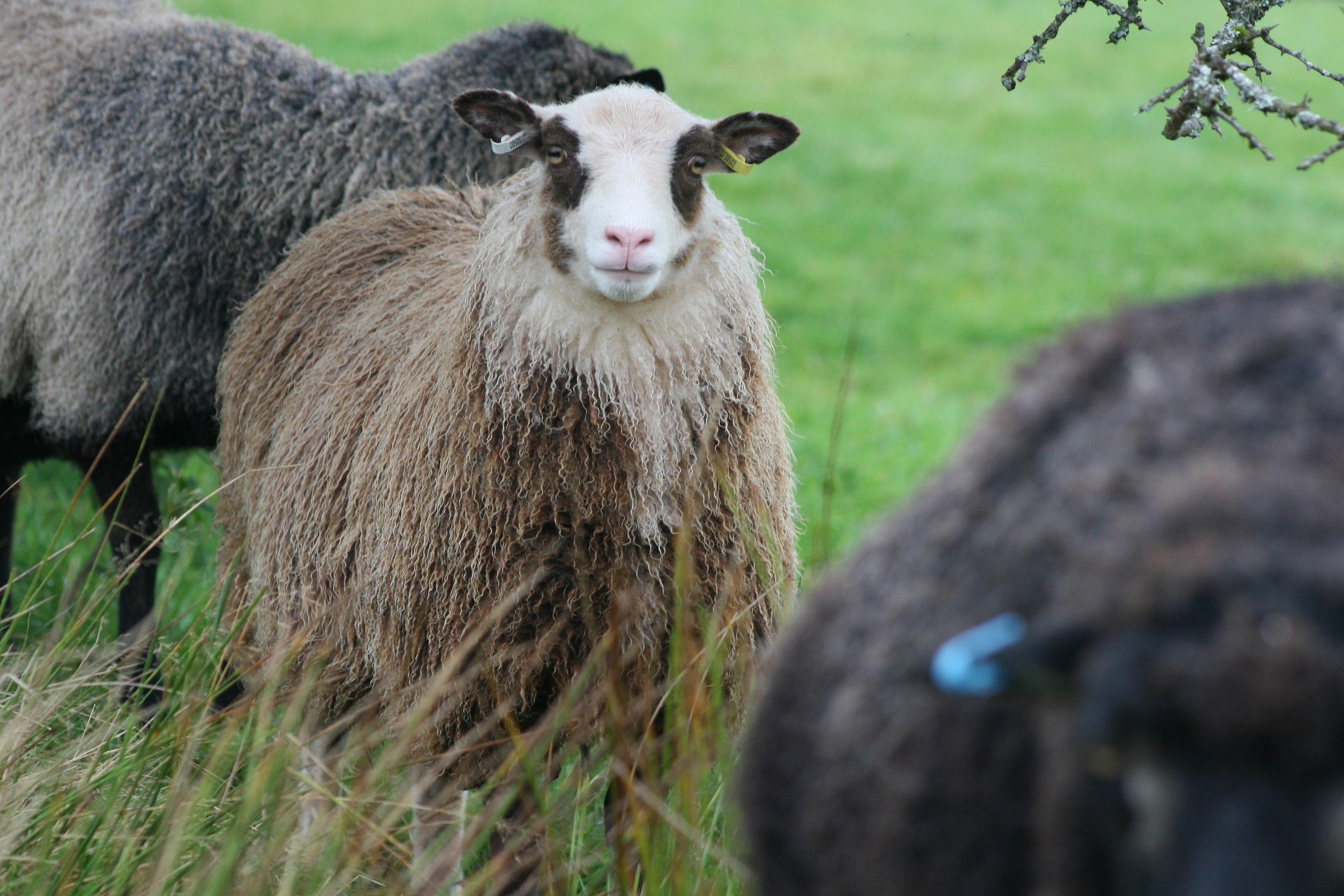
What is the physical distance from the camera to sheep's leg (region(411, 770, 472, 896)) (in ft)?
7.02

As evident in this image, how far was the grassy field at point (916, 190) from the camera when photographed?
675 centimetres

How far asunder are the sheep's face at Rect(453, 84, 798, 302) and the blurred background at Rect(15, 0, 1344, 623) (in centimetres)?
81

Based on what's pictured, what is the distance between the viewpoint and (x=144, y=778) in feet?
8.79

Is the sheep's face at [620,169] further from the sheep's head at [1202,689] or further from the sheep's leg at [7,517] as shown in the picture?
the sheep's leg at [7,517]

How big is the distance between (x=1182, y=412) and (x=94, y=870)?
193cm

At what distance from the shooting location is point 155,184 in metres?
4.50

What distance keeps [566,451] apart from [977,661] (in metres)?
1.95

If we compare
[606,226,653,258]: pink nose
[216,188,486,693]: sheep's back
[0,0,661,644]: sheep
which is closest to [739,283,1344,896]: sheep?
[606,226,653,258]: pink nose

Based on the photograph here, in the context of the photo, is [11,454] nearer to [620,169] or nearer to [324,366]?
[324,366]

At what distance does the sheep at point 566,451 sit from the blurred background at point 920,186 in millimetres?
356

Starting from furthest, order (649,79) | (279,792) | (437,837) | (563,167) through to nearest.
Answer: (649,79) < (563,167) < (437,837) < (279,792)

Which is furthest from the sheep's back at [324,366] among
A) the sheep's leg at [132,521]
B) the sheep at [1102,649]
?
the sheep at [1102,649]

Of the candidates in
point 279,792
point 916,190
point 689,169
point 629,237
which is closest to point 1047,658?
point 279,792

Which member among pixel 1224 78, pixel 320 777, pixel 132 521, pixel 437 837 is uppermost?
pixel 1224 78
